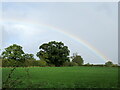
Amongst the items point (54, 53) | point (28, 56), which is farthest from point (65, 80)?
point (54, 53)

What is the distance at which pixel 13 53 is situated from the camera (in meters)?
23.9

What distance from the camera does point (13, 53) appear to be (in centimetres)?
2391

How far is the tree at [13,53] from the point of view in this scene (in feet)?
75.6

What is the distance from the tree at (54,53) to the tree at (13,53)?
17.3 feet

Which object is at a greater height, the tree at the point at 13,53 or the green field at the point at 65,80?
the tree at the point at 13,53

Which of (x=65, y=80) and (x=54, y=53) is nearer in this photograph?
(x=65, y=80)

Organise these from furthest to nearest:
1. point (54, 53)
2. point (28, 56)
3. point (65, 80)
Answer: point (54, 53) → point (28, 56) → point (65, 80)

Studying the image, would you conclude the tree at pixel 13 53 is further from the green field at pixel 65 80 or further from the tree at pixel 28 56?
the green field at pixel 65 80

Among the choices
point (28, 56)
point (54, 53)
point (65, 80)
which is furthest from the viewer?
point (54, 53)

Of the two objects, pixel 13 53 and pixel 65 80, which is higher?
pixel 13 53

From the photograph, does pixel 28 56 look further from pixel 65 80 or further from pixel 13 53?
pixel 65 80

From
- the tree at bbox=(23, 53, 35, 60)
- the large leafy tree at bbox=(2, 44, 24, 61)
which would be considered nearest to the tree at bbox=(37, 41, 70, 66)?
the tree at bbox=(23, 53, 35, 60)

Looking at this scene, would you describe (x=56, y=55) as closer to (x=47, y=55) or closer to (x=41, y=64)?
(x=47, y=55)

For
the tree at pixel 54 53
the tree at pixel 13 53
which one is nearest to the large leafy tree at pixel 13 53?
the tree at pixel 13 53
